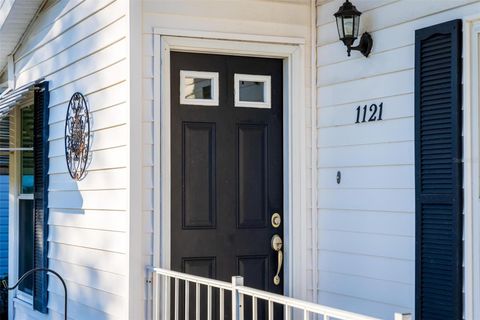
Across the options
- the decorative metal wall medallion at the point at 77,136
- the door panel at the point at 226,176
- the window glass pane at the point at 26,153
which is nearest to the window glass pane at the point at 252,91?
the door panel at the point at 226,176

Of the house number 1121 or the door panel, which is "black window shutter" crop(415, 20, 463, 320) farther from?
the door panel

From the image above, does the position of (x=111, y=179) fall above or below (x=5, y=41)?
below

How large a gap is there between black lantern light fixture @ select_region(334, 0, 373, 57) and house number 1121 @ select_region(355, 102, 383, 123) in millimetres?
309

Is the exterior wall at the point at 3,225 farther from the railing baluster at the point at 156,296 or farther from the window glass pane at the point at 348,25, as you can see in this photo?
the window glass pane at the point at 348,25

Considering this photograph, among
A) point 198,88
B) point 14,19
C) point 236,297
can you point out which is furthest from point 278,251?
Answer: point 14,19

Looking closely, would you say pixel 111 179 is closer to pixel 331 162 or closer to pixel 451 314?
pixel 331 162

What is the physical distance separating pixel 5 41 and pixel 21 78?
378 mm

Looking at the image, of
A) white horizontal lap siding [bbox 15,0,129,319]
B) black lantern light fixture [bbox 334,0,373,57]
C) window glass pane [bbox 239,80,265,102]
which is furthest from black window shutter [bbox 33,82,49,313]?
black lantern light fixture [bbox 334,0,373,57]

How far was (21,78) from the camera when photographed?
755 cm

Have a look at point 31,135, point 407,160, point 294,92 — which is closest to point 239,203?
point 294,92

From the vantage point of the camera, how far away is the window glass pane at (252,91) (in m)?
5.05

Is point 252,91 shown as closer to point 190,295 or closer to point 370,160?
point 370,160

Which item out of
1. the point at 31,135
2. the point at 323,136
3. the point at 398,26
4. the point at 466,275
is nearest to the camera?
the point at 466,275

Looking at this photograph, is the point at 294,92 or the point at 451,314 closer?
the point at 451,314
